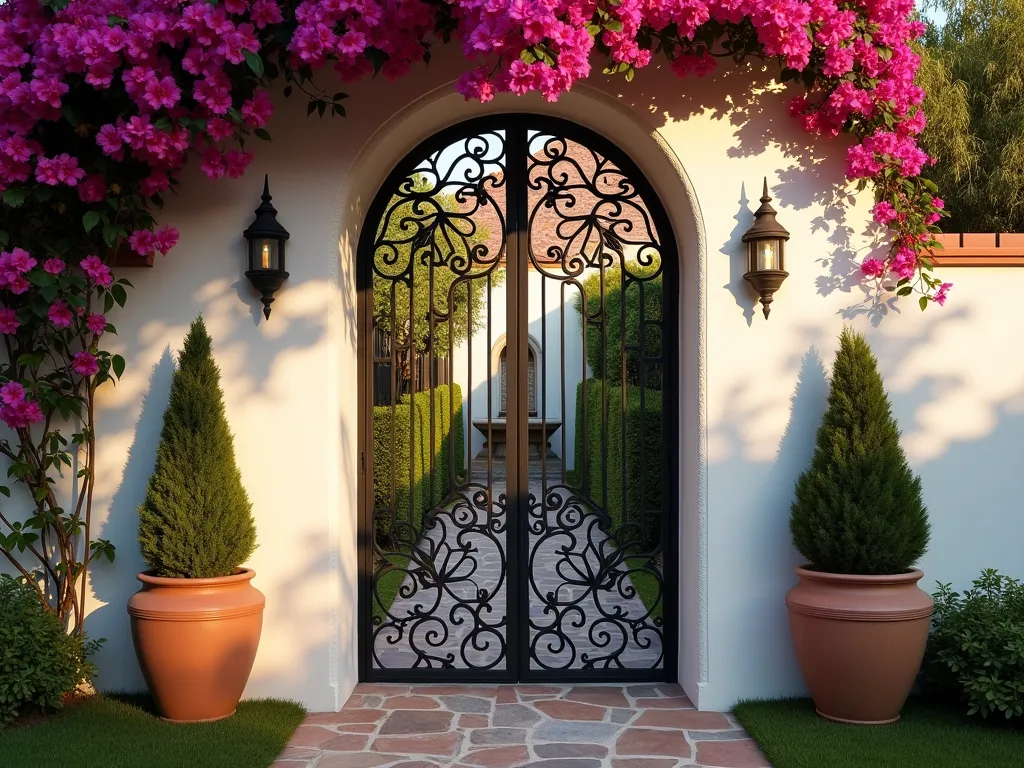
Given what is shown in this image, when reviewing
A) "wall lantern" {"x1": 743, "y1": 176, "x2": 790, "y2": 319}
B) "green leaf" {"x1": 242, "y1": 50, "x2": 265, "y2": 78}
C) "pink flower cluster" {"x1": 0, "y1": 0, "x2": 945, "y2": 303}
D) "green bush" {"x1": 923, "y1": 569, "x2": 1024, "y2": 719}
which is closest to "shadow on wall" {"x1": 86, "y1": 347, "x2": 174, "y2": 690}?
"pink flower cluster" {"x1": 0, "y1": 0, "x2": 945, "y2": 303}

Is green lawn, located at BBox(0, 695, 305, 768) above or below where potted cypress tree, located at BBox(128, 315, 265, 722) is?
below

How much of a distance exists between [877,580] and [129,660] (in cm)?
366

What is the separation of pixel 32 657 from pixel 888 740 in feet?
12.5

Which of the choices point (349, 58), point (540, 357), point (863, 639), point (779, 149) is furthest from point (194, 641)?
point (540, 357)

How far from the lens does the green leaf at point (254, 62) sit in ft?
12.7

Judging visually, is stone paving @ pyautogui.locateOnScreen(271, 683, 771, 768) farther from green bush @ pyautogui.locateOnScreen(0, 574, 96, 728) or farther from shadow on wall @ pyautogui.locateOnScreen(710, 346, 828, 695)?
green bush @ pyautogui.locateOnScreen(0, 574, 96, 728)

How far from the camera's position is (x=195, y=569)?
415 centimetres

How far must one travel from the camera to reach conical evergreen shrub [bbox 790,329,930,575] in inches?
161

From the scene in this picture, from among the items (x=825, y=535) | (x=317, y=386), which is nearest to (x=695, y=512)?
(x=825, y=535)

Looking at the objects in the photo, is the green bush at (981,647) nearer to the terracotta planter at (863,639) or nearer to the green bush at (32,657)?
the terracotta planter at (863,639)

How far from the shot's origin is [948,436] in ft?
15.1

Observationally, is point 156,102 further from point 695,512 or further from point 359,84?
point 695,512

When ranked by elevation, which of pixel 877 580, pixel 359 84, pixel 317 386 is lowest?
pixel 877 580

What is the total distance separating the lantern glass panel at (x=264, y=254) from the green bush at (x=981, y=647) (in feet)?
11.9
